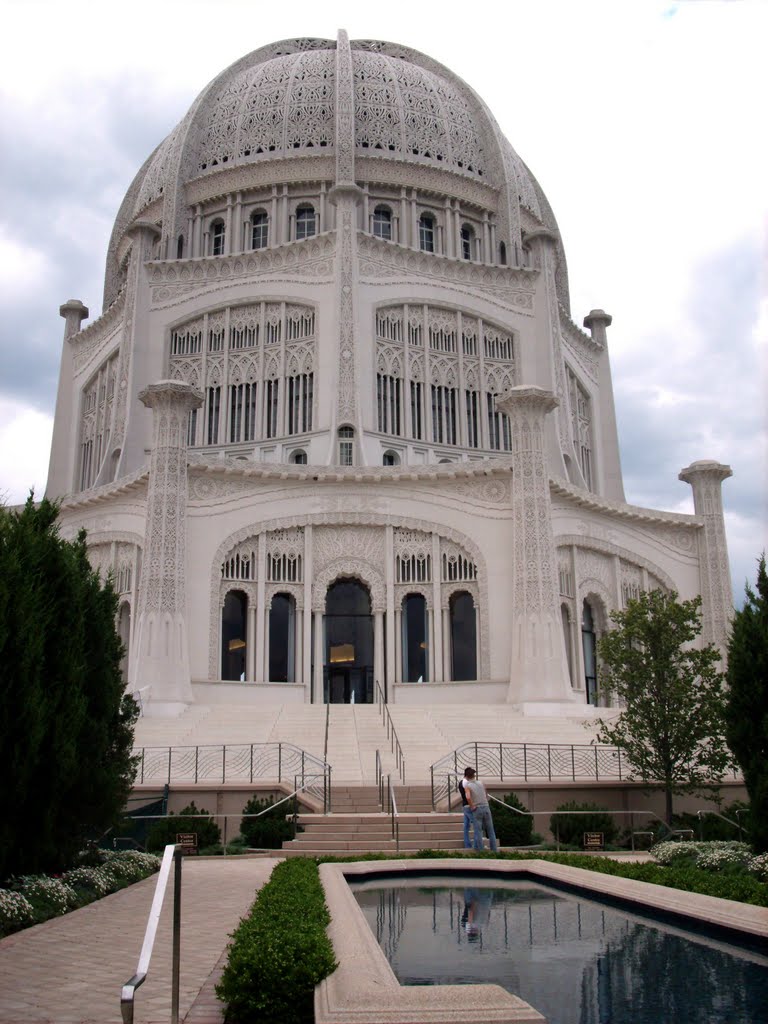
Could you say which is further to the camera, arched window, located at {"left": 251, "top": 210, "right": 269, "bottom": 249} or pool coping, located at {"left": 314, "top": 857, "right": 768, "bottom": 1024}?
arched window, located at {"left": 251, "top": 210, "right": 269, "bottom": 249}

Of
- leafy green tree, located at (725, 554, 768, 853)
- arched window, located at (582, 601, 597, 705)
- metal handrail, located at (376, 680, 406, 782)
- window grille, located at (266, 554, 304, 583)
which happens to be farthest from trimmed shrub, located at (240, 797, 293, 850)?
arched window, located at (582, 601, 597, 705)

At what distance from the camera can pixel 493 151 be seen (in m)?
48.3

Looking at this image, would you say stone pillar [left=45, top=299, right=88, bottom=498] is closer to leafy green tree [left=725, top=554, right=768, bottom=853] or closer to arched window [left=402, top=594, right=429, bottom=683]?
arched window [left=402, top=594, right=429, bottom=683]

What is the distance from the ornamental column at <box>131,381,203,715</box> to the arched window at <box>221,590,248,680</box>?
6.36ft

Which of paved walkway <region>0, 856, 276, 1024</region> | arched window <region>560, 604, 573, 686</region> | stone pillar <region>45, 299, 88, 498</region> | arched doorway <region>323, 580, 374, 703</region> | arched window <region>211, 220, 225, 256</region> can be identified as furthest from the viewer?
arched window <region>211, 220, 225, 256</region>

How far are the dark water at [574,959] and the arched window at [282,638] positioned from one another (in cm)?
2063

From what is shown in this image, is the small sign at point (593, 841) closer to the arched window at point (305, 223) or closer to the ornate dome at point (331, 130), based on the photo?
the arched window at point (305, 223)

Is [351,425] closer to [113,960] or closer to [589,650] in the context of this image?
[589,650]

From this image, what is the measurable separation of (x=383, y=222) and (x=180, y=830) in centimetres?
3392

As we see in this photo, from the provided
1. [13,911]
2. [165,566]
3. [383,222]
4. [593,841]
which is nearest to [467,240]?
[383,222]

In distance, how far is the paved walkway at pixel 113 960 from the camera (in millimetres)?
6523

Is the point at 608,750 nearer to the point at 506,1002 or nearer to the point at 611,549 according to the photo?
the point at 611,549

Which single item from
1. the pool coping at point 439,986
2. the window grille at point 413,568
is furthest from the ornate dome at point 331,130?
the pool coping at point 439,986

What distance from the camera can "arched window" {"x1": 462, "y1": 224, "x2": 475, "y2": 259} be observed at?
4681 centimetres
